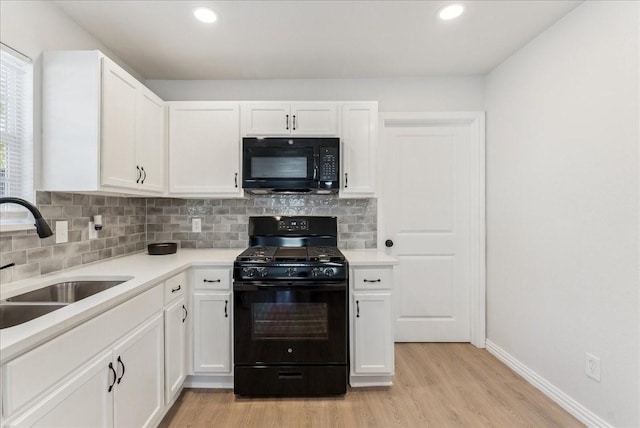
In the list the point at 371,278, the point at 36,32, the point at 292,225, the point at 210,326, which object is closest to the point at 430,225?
the point at 371,278

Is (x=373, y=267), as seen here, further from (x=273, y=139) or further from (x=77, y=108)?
(x=77, y=108)

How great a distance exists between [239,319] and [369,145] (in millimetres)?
1657

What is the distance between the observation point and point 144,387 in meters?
1.57

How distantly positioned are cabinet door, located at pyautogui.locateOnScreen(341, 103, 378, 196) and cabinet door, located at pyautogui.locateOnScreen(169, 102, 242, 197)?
2.91ft

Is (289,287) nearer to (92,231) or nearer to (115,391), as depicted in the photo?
(115,391)

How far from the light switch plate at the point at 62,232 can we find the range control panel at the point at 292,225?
1.47m

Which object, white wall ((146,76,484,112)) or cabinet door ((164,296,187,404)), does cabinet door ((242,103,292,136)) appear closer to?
white wall ((146,76,484,112))

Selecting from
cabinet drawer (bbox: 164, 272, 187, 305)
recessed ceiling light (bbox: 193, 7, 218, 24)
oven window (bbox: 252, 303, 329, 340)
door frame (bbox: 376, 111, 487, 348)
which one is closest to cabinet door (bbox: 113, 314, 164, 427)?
cabinet drawer (bbox: 164, 272, 187, 305)

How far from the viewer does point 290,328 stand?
2.09 meters

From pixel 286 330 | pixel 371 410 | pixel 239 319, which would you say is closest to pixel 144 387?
pixel 239 319

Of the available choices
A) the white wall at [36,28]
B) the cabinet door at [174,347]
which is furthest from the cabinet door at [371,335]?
the white wall at [36,28]

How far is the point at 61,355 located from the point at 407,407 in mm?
1909

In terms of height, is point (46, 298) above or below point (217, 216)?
below

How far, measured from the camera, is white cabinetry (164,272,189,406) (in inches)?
72.5
